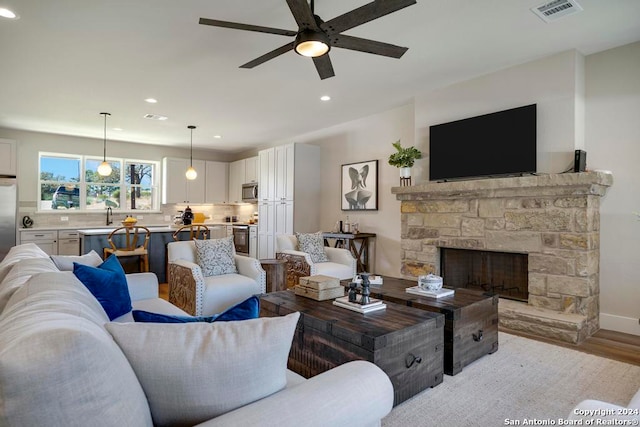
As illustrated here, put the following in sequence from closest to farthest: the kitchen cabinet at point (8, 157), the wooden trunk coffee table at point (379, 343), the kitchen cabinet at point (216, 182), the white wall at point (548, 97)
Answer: the wooden trunk coffee table at point (379, 343) < the white wall at point (548, 97) < the kitchen cabinet at point (8, 157) < the kitchen cabinet at point (216, 182)

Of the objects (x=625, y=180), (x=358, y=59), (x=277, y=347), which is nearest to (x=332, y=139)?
(x=358, y=59)

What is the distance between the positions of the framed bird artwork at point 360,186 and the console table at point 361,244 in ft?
1.67

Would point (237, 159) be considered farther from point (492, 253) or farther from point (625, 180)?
point (625, 180)

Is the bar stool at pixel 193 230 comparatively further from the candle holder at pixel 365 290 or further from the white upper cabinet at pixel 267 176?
the candle holder at pixel 365 290

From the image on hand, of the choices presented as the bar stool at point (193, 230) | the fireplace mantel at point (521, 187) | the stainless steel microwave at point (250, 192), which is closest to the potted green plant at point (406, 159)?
the fireplace mantel at point (521, 187)

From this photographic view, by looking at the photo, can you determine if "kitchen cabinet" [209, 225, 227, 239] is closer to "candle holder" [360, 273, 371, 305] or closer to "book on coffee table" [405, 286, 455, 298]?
"book on coffee table" [405, 286, 455, 298]

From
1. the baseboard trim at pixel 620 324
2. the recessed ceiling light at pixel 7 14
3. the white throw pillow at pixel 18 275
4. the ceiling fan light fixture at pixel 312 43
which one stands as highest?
the recessed ceiling light at pixel 7 14

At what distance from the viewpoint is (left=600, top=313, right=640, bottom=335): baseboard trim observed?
A: 11.2 ft

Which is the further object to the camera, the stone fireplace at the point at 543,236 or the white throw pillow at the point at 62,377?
the stone fireplace at the point at 543,236

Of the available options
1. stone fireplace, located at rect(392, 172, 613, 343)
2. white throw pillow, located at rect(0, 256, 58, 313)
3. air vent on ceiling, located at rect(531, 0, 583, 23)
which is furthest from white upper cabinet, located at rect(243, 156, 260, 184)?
white throw pillow, located at rect(0, 256, 58, 313)

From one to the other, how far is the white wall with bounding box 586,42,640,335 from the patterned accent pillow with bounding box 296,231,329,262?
3.04m

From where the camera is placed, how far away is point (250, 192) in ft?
26.4

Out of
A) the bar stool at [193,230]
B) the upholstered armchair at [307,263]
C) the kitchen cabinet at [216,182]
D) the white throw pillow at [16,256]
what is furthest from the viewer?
the kitchen cabinet at [216,182]

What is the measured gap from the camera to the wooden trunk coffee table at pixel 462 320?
2551 millimetres
